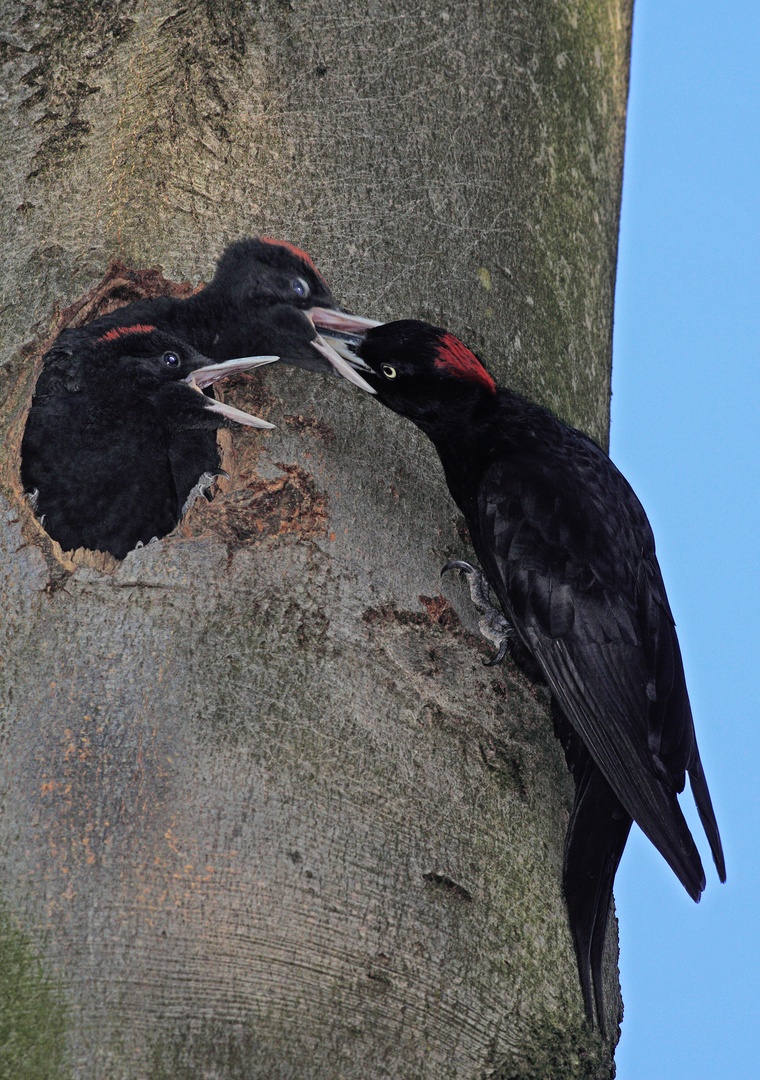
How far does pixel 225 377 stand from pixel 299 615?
82 cm

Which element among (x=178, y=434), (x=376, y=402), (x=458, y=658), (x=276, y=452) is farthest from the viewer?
(x=178, y=434)

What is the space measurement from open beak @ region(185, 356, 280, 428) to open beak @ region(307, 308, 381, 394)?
153 millimetres

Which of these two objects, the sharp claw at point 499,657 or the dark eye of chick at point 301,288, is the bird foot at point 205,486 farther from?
the sharp claw at point 499,657

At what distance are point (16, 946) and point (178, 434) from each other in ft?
4.66

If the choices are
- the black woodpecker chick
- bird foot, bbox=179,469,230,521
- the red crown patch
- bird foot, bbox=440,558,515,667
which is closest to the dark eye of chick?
the black woodpecker chick

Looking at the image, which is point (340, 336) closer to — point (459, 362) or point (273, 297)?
point (273, 297)

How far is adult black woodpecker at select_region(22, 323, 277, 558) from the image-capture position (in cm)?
262

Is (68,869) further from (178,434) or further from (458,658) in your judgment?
A: (178,434)

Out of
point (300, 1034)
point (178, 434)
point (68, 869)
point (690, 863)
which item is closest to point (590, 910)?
point (690, 863)

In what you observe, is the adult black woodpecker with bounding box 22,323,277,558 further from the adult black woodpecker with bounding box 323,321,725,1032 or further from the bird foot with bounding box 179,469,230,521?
the adult black woodpecker with bounding box 323,321,725,1032

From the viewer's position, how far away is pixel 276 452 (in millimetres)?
2309

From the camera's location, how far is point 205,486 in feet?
7.82

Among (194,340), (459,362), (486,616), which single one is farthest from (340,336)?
(486,616)

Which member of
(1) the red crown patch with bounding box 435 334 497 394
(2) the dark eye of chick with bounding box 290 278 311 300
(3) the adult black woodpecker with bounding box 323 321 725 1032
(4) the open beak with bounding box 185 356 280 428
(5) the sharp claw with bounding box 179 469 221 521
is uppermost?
(2) the dark eye of chick with bounding box 290 278 311 300
